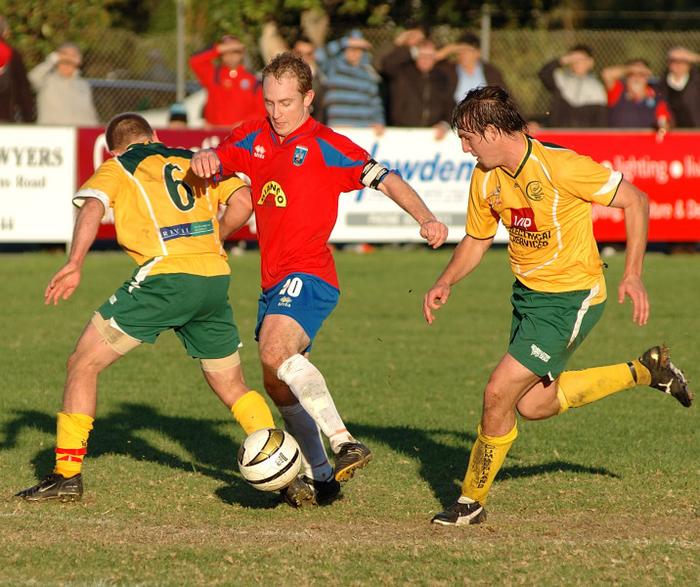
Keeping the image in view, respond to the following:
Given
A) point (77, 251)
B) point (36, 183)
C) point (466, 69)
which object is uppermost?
point (77, 251)

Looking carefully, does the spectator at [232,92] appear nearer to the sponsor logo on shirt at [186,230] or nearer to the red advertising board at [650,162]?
the red advertising board at [650,162]

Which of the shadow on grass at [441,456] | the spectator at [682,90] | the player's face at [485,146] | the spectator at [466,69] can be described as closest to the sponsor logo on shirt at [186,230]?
the player's face at [485,146]

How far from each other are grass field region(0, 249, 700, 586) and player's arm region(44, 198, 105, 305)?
1.06m

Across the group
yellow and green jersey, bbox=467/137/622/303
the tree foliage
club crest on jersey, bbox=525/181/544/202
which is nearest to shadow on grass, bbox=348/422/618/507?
yellow and green jersey, bbox=467/137/622/303

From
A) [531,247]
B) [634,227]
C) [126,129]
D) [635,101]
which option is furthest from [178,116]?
[634,227]

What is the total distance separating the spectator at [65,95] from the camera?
58.7 feet

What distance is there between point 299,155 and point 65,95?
38.6 ft

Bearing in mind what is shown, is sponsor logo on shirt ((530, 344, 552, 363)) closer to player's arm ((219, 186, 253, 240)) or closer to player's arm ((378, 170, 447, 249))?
player's arm ((378, 170, 447, 249))

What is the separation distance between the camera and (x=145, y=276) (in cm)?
707

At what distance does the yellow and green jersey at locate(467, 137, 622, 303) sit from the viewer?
261 inches

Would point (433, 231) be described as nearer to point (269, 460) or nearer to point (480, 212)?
point (480, 212)

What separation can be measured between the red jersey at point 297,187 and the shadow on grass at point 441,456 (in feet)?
4.38

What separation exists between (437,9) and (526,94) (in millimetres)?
2658

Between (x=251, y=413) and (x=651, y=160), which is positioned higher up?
(x=251, y=413)
